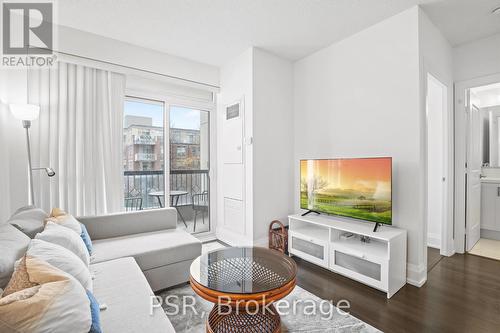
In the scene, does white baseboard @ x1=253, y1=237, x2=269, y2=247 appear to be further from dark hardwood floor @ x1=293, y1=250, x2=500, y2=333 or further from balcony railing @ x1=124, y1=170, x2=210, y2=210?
balcony railing @ x1=124, y1=170, x2=210, y2=210

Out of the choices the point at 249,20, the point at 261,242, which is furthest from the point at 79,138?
the point at 261,242

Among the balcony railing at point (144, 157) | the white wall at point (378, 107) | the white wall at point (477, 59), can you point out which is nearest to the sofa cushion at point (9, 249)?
the balcony railing at point (144, 157)

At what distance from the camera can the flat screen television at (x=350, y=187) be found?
235cm

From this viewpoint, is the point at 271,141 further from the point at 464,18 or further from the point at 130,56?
the point at 464,18

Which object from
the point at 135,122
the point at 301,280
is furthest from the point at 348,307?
the point at 135,122

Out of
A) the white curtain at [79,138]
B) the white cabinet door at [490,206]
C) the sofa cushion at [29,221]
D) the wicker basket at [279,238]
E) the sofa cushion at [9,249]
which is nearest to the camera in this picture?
the sofa cushion at [9,249]

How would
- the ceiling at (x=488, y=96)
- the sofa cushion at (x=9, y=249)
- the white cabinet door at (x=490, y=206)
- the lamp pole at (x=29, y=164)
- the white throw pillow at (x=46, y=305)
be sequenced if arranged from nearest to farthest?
the white throw pillow at (x=46, y=305) < the sofa cushion at (x=9, y=249) < the lamp pole at (x=29, y=164) < the white cabinet door at (x=490, y=206) < the ceiling at (x=488, y=96)

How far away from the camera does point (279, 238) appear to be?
10.4 feet

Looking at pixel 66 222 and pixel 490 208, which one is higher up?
pixel 66 222

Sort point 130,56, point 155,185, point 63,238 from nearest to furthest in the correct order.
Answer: point 63,238 → point 130,56 → point 155,185

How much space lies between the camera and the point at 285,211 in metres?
3.50

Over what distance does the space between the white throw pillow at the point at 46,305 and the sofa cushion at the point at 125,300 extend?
32cm

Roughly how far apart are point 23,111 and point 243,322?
2.56m

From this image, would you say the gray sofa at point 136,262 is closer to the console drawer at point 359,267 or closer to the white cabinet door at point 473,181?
the console drawer at point 359,267
